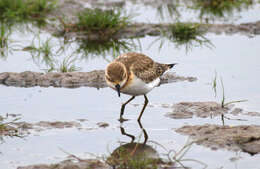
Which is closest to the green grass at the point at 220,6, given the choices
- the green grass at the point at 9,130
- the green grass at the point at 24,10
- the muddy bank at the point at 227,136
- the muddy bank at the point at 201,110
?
the green grass at the point at 24,10

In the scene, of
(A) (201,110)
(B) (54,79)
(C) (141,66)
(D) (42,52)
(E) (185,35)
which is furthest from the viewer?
(E) (185,35)

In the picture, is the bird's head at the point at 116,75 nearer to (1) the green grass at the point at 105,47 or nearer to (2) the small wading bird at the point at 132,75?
(2) the small wading bird at the point at 132,75

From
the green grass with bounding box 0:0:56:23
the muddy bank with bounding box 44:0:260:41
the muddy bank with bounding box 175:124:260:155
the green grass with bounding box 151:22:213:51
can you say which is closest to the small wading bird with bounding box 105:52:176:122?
the muddy bank with bounding box 175:124:260:155

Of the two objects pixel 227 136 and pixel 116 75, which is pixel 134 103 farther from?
pixel 227 136

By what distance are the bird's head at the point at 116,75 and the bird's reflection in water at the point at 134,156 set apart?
0.69 meters

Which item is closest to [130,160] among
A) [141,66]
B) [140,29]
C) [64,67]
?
[141,66]

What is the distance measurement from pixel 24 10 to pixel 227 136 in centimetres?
815

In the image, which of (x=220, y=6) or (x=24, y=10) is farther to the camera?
(x=220, y=6)

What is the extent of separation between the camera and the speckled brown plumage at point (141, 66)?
843 centimetres

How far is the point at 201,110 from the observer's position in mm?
8766

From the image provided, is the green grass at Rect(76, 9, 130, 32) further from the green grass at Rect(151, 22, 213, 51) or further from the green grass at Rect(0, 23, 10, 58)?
the green grass at Rect(0, 23, 10, 58)

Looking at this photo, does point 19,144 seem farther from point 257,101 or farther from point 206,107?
point 257,101

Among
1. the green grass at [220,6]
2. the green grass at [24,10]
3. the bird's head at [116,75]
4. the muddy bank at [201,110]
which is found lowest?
the muddy bank at [201,110]

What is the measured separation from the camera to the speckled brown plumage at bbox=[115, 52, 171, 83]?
8.43m
